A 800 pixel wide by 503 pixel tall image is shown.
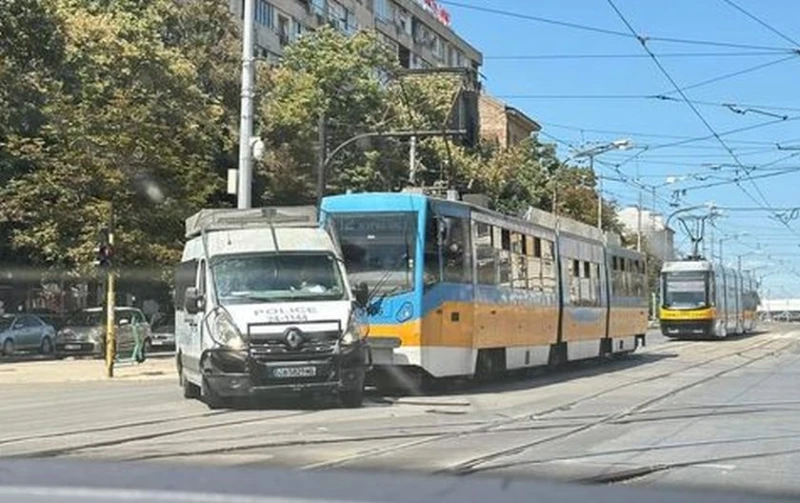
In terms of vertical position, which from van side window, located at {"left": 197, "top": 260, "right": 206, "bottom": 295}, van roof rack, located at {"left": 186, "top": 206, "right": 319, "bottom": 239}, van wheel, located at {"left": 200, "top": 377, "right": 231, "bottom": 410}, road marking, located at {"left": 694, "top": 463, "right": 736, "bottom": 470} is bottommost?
road marking, located at {"left": 694, "top": 463, "right": 736, "bottom": 470}

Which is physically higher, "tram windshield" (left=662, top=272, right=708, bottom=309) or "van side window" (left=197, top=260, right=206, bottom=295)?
"tram windshield" (left=662, top=272, right=708, bottom=309)

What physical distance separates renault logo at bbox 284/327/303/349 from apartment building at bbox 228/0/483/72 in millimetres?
35975

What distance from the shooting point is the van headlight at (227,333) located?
14.7 metres

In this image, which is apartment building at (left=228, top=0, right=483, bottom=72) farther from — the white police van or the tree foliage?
the white police van

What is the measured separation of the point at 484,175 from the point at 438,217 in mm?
36625

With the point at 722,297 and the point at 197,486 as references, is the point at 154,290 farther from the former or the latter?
the point at 197,486

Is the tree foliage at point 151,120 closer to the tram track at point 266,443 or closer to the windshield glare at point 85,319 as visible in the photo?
the windshield glare at point 85,319

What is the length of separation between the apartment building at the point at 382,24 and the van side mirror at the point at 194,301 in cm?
3477

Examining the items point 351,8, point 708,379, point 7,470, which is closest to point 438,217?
point 708,379

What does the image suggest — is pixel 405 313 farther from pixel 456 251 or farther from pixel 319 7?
pixel 319 7

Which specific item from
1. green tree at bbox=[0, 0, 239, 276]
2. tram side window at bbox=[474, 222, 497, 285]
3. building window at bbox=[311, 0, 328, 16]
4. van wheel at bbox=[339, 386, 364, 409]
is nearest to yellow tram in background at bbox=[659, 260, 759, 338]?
green tree at bbox=[0, 0, 239, 276]

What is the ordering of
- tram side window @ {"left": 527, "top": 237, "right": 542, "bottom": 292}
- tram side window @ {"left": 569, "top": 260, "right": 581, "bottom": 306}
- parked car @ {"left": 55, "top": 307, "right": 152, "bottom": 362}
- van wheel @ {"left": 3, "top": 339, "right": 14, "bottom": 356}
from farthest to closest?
1. van wheel @ {"left": 3, "top": 339, "right": 14, "bottom": 356}
2. parked car @ {"left": 55, "top": 307, "right": 152, "bottom": 362}
3. tram side window @ {"left": 569, "top": 260, "right": 581, "bottom": 306}
4. tram side window @ {"left": 527, "top": 237, "right": 542, "bottom": 292}

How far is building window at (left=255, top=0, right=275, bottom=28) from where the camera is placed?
5538cm

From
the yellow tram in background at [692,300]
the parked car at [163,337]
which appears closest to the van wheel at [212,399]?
the parked car at [163,337]
